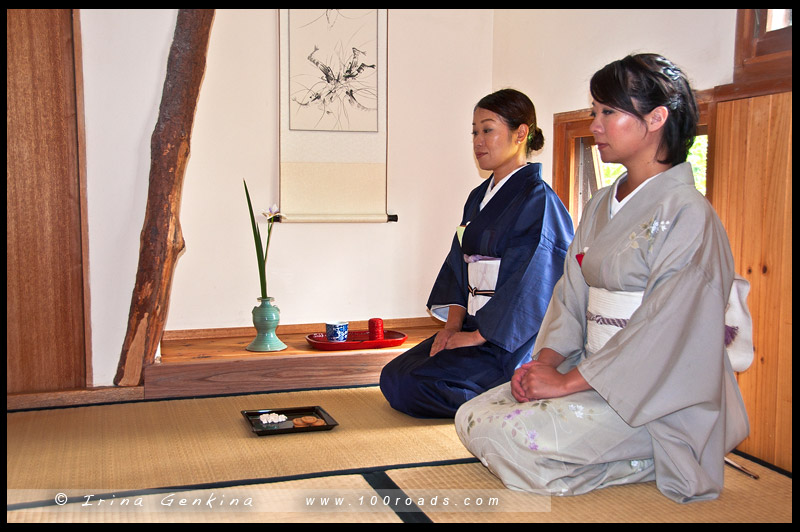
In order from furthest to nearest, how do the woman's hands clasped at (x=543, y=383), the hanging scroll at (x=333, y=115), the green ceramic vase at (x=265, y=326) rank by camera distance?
Answer: 1. the hanging scroll at (x=333, y=115)
2. the green ceramic vase at (x=265, y=326)
3. the woman's hands clasped at (x=543, y=383)

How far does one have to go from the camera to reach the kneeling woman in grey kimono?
218 cm

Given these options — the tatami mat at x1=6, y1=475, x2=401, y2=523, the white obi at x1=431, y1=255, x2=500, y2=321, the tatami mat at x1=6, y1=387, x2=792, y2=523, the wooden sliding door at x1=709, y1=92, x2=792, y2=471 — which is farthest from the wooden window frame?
the tatami mat at x1=6, y1=475, x2=401, y2=523

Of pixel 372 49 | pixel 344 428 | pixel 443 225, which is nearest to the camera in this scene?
pixel 344 428

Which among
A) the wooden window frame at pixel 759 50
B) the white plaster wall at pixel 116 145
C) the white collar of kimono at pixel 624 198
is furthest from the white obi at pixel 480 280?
the white plaster wall at pixel 116 145

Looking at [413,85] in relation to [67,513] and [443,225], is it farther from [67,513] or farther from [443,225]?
[67,513]

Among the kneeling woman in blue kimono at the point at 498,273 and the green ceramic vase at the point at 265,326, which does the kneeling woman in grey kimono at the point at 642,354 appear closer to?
the kneeling woman in blue kimono at the point at 498,273

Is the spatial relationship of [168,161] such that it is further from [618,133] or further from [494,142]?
[618,133]

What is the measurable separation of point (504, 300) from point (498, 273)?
14cm

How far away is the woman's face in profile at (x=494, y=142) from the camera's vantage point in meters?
3.28

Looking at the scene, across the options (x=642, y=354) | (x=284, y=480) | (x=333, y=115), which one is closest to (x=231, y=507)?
(x=284, y=480)

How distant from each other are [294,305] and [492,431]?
98.3 inches

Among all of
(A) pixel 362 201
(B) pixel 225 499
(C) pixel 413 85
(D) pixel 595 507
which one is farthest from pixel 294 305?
(D) pixel 595 507

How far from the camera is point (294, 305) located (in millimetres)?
4641

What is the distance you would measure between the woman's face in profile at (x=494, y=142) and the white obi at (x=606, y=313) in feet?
3.19
